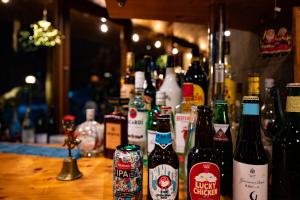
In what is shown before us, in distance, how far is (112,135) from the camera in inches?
42.4

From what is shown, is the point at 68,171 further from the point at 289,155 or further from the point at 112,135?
the point at 289,155

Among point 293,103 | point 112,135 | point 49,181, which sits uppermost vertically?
point 293,103

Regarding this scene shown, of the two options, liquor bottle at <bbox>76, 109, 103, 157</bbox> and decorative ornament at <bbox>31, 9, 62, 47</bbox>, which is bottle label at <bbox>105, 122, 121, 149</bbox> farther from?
decorative ornament at <bbox>31, 9, 62, 47</bbox>

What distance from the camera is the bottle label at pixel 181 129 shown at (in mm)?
841

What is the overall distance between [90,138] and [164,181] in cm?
60

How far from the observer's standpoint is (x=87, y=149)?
1.14 meters

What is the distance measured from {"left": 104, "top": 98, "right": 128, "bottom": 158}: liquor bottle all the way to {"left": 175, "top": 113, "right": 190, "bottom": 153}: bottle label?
27cm

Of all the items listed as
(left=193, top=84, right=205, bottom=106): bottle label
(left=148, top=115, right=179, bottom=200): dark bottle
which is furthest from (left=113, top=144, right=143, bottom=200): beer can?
(left=193, top=84, right=205, bottom=106): bottle label

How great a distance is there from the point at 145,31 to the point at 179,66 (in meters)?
2.38

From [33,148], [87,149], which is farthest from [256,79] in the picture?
[33,148]

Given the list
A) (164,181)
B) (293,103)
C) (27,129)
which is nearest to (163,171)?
(164,181)

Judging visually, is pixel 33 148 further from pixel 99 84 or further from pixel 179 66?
pixel 99 84

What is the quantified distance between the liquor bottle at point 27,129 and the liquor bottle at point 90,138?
782 mm

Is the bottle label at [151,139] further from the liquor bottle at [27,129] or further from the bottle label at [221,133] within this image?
the liquor bottle at [27,129]
